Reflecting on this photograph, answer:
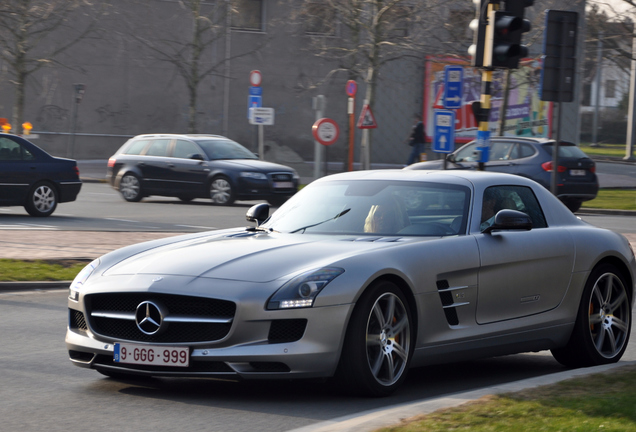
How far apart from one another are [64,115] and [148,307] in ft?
116

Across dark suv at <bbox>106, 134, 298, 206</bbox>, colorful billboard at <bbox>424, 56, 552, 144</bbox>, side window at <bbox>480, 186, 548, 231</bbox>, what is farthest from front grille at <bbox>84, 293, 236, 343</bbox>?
colorful billboard at <bbox>424, 56, 552, 144</bbox>

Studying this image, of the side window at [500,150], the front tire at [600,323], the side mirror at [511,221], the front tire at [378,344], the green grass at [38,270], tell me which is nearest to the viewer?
the front tire at [378,344]

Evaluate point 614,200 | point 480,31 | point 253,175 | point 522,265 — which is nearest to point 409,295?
point 522,265

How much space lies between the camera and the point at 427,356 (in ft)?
20.2

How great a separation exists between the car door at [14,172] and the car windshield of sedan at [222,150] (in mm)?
5686

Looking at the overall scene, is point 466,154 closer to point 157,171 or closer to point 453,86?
point 157,171

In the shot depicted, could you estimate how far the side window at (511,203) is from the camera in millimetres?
6965

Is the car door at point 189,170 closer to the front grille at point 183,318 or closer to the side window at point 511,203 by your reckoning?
the side window at point 511,203

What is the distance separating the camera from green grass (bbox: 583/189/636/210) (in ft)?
86.3

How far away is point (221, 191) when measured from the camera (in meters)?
24.2

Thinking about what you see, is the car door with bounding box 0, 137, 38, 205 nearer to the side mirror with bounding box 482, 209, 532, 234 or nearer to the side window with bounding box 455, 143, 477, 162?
the side window with bounding box 455, 143, 477, 162

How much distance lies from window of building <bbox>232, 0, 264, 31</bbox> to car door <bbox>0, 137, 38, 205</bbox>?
23048mm

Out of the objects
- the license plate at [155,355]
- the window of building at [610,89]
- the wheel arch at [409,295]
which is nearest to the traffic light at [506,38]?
the wheel arch at [409,295]

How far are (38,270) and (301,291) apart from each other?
7045 millimetres
